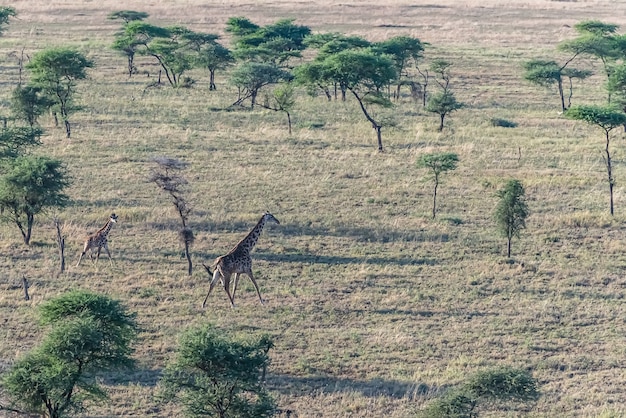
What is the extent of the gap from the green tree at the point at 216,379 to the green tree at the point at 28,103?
Answer: 72.6 ft

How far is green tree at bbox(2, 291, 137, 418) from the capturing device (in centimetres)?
1509

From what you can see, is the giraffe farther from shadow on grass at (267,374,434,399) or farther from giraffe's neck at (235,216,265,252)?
shadow on grass at (267,374,434,399)

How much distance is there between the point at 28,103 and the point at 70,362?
Result: 2201cm

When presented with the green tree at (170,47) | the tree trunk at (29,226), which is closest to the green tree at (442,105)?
the green tree at (170,47)

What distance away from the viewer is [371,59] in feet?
124

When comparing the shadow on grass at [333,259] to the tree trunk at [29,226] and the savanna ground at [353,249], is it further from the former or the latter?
the tree trunk at [29,226]

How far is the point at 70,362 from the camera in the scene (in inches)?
612

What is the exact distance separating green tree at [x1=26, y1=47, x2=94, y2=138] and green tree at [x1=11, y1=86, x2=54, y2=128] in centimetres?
92

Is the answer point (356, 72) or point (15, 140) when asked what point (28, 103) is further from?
point (356, 72)

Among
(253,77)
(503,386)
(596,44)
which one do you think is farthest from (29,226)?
(596,44)

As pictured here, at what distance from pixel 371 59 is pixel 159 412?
23117mm

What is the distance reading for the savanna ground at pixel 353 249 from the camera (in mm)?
18516

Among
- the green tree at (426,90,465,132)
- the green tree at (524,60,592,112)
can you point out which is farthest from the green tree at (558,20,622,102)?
the green tree at (426,90,465,132)

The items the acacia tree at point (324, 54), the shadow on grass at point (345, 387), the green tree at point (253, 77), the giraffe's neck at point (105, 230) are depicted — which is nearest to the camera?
the shadow on grass at point (345, 387)
